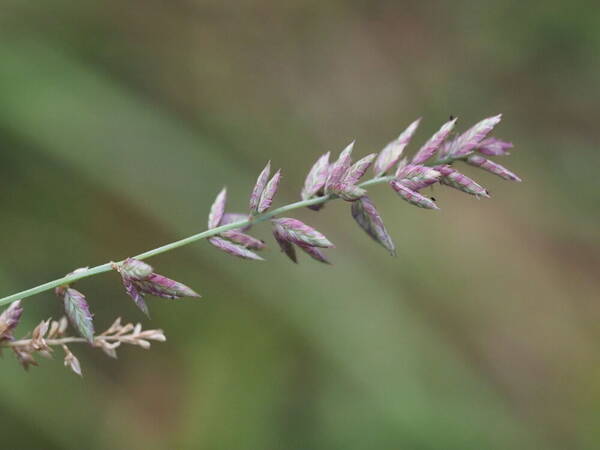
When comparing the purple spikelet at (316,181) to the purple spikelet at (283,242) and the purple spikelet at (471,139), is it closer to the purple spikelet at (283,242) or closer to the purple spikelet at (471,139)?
the purple spikelet at (283,242)

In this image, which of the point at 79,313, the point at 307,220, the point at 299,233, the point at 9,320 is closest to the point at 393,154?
the point at 299,233

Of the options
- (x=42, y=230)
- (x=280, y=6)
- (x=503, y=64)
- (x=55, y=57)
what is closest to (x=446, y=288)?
(x=503, y=64)

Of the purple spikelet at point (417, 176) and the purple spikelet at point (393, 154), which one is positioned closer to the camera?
the purple spikelet at point (417, 176)

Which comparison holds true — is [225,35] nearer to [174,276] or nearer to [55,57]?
[55,57]

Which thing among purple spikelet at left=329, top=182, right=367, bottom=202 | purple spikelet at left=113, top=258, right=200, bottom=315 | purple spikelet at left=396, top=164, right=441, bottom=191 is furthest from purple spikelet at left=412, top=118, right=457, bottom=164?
purple spikelet at left=113, top=258, right=200, bottom=315

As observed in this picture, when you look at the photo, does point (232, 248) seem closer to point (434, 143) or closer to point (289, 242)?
point (289, 242)

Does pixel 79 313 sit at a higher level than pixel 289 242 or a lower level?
lower

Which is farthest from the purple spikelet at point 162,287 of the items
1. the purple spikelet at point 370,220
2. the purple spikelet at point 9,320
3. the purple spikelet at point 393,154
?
the purple spikelet at point 393,154
